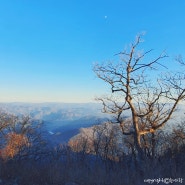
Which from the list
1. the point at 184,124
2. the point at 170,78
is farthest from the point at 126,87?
the point at 184,124

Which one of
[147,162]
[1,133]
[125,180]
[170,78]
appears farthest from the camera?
[1,133]

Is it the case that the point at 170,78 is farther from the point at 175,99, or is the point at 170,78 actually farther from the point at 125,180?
the point at 125,180

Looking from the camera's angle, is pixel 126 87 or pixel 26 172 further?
pixel 126 87

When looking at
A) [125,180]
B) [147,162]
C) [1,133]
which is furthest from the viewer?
[1,133]

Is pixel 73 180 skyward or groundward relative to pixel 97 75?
groundward

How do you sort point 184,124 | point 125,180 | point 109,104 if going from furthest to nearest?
point 184,124
point 109,104
point 125,180

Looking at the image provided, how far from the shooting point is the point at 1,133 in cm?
4844

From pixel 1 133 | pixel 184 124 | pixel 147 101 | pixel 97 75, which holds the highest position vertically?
pixel 97 75

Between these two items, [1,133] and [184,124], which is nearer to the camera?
[184,124]

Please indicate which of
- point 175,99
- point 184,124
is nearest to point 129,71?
point 175,99

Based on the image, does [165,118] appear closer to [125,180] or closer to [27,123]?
[125,180]

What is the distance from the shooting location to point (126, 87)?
685 inches

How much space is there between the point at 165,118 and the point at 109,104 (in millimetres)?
3768

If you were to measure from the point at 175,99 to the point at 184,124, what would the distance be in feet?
60.2
